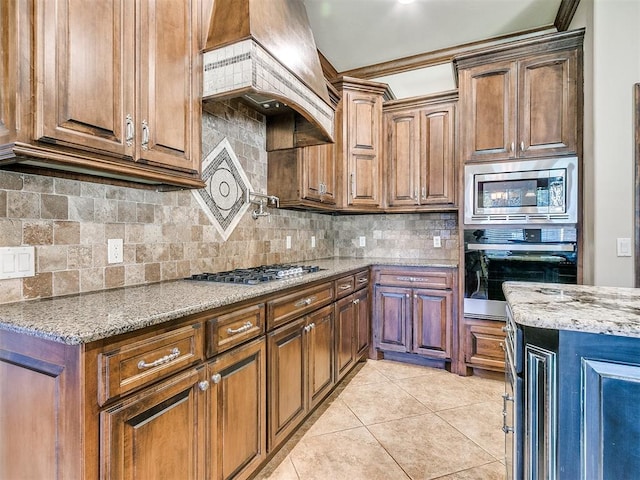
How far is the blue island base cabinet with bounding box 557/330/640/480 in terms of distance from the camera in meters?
0.96

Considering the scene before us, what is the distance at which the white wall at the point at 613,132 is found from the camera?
7.41 feet

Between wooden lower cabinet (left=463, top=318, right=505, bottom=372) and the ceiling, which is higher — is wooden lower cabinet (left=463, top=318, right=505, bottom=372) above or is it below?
below

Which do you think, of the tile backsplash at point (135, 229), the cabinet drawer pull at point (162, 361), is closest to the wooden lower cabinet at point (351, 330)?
the tile backsplash at point (135, 229)

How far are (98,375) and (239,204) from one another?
1694 mm

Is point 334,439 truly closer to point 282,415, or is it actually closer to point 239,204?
point 282,415

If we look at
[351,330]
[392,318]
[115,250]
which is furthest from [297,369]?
[392,318]

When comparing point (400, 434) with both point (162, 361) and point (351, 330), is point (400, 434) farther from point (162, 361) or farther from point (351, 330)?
point (162, 361)

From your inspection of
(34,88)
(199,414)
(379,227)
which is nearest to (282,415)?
(199,414)

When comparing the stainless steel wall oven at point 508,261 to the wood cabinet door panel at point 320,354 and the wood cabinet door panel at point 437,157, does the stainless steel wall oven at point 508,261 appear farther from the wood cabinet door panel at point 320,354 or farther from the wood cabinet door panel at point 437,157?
the wood cabinet door panel at point 320,354

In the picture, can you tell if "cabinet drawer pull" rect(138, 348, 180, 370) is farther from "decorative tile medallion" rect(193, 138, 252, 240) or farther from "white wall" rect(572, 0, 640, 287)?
"white wall" rect(572, 0, 640, 287)

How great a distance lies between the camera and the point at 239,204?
2.54 m

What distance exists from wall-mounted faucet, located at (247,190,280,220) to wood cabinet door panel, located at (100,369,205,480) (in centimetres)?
154

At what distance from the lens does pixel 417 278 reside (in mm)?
3213

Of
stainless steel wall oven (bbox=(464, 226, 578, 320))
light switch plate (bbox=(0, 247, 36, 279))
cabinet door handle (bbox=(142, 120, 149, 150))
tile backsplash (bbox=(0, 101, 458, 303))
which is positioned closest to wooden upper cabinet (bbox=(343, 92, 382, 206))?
tile backsplash (bbox=(0, 101, 458, 303))
